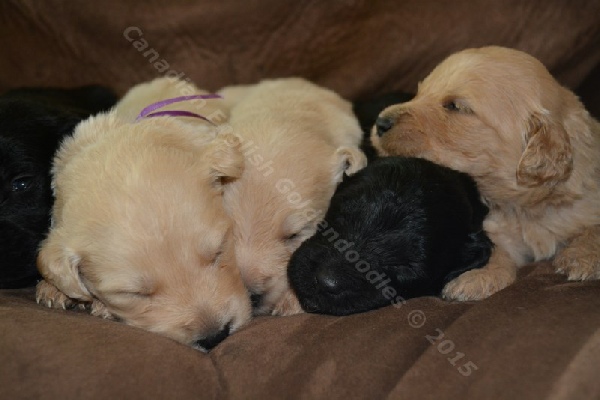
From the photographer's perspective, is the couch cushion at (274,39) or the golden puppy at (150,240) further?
the couch cushion at (274,39)

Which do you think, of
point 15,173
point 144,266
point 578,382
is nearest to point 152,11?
point 15,173

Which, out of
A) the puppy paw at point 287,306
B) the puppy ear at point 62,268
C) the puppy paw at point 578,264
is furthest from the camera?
the puppy paw at point 287,306

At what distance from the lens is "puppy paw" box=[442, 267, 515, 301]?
2648mm

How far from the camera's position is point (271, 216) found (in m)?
2.76

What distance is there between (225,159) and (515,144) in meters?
1.46

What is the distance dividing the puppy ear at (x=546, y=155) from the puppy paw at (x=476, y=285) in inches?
20.4


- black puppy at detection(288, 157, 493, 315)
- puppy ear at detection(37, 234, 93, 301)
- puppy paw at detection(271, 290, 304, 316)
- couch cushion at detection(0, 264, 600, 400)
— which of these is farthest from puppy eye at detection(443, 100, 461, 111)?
puppy ear at detection(37, 234, 93, 301)

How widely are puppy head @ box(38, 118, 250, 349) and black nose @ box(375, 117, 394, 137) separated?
0.89 metres

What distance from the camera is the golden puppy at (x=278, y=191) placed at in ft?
9.02

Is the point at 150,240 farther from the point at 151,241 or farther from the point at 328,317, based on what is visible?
the point at 328,317

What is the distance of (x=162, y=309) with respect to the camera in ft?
8.04

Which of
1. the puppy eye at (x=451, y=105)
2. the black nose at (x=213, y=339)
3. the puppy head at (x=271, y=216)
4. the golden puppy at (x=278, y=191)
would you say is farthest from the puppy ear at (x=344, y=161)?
the black nose at (x=213, y=339)

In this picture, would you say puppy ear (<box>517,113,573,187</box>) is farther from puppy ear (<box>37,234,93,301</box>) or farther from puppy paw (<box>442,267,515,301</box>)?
puppy ear (<box>37,234,93,301</box>)

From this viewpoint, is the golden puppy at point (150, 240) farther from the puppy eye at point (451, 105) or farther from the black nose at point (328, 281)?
the puppy eye at point (451, 105)
